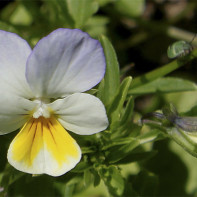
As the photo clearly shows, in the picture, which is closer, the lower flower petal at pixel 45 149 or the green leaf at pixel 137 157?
the lower flower petal at pixel 45 149

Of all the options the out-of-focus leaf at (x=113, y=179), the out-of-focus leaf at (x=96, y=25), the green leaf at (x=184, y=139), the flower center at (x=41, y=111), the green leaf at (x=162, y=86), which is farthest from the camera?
the out-of-focus leaf at (x=96, y=25)

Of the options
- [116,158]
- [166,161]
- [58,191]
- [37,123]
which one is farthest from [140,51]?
[37,123]

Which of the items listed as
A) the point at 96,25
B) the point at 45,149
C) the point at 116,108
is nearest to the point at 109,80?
the point at 116,108

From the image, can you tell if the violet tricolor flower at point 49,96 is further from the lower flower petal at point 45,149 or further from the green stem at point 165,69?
the green stem at point 165,69

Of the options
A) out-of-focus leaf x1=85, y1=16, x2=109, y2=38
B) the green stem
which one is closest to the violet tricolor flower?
the green stem

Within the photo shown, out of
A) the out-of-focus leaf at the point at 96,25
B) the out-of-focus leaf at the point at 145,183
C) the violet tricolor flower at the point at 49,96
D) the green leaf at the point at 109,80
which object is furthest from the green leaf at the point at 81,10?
the out-of-focus leaf at the point at 145,183
